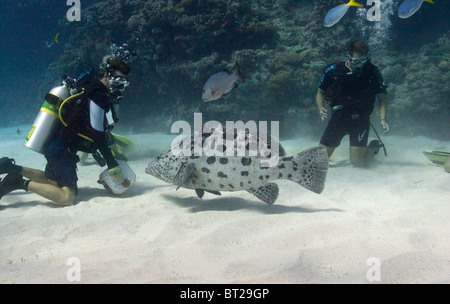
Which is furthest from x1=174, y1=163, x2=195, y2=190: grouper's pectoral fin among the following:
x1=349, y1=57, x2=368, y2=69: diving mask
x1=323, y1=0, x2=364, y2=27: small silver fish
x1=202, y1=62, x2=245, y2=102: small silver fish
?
x1=323, y1=0, x2=364, y2=27: small silver fish

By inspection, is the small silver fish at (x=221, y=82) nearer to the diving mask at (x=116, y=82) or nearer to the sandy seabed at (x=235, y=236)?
the diving mask at (x=116, y=82)

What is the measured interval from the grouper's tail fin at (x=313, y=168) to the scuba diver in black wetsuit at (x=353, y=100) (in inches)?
120

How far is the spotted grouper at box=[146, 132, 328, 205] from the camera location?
11.9 ft


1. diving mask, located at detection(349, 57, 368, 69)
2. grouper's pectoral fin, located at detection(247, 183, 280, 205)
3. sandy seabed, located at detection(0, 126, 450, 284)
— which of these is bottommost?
sandy seabed, located at detection(0, 126, 450, 284)

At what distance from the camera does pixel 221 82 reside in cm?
519

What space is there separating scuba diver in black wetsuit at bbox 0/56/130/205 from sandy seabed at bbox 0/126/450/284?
0.36m

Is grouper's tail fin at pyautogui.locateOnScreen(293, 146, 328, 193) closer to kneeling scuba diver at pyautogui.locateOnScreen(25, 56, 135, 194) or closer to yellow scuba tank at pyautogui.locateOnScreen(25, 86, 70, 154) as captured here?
kneeling scuba diver at pyautogui.locateOnScreen(25, 56, 135, 194)

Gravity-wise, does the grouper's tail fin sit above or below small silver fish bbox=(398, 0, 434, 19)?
below

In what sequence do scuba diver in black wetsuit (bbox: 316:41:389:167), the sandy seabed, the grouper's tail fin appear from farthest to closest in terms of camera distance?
scuba diver in black wetsuit (bbox: 316:41:389:167)
the grouper's tail fin
the sandy seabed

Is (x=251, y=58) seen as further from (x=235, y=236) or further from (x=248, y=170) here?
(x=235, y=236)

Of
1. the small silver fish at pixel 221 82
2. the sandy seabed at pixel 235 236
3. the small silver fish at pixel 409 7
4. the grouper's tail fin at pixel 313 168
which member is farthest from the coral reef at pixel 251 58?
the grouper's tail fin at pixel 313 168

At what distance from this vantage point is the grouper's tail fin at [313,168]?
3582mm

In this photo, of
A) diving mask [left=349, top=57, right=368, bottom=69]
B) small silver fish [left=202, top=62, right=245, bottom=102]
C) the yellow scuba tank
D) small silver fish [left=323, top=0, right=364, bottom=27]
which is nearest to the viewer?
the yellow scuba tank
